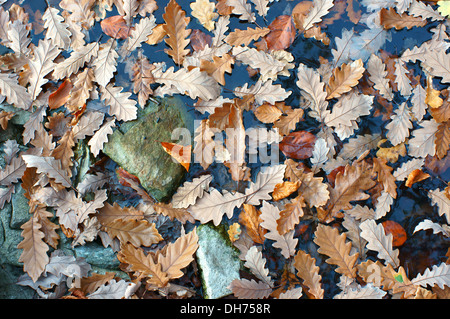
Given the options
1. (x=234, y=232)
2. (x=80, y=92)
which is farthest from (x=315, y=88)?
(x=80, y=92)

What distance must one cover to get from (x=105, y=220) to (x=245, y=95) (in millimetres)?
1339

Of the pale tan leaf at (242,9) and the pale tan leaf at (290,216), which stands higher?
the pale tan leaf at (242,9)

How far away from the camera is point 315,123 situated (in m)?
2.46

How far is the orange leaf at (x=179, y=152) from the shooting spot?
2.41 meters

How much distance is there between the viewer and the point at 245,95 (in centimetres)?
248

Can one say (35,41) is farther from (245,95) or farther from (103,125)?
(245,95)

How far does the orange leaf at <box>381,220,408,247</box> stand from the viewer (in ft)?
7.52

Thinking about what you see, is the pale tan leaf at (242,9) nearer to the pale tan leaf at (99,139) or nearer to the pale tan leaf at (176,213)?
the pale tan leaf at (99,139)

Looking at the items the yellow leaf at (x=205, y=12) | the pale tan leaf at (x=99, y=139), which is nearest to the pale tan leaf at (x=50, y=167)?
the pale tan leaf at (x=99, y=139)

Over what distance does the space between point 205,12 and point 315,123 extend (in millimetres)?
1178

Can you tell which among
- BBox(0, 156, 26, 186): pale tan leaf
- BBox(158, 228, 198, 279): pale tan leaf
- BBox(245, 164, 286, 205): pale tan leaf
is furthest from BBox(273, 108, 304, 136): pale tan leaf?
BBox(0, 156, 26, 186): pale tan leaf

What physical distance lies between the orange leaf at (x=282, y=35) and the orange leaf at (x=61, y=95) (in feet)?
4.97

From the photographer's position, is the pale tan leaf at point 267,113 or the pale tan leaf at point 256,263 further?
the pale tan leaf at point 267,113

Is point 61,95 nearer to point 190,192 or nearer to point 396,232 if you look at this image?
point 190,192
